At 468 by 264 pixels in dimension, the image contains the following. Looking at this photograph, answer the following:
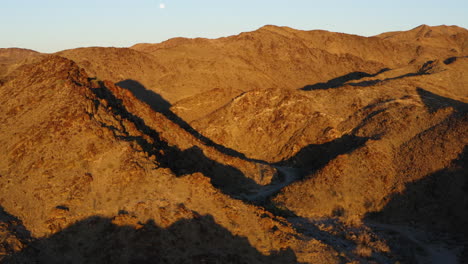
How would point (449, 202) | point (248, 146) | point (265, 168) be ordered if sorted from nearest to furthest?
point (449, 202)
point (265, 168)
point (248, 146)

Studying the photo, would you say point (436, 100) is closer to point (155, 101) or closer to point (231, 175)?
point (231, 175)

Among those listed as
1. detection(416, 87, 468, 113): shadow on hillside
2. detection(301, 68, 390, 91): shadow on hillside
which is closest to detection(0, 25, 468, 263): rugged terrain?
detection(416, 87, 468, 113): shadow on hillside

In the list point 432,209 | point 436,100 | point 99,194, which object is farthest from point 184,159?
point 436,100

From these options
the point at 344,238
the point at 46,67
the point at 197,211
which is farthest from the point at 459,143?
the point at 46,67

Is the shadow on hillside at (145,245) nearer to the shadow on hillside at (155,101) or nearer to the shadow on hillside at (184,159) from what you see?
the shadow on hillside at (184,159)

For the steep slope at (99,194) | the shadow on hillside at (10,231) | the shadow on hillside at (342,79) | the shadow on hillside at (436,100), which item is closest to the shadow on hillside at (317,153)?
the shadow on hillside at (436,100)

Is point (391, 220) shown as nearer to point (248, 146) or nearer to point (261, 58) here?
point (248, 146)
